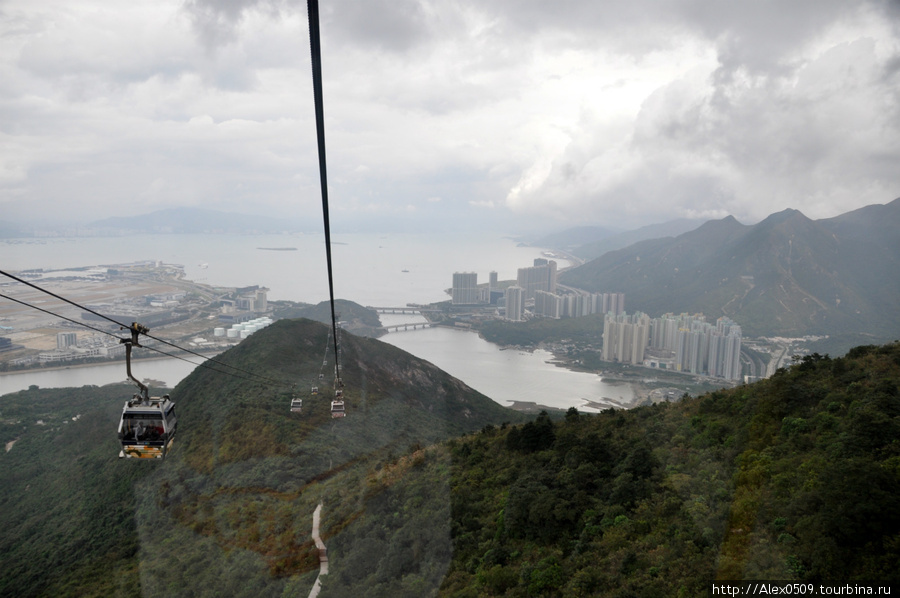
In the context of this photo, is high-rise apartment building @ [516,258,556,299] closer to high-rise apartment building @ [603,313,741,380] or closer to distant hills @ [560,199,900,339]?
distant hills @ [560,199,900,339]

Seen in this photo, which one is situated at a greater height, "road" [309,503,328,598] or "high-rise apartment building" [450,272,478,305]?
"high-rise apartment building" [450,272,478,305]

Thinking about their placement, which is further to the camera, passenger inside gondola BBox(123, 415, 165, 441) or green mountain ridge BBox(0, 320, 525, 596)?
green mountain ridge BBox(0, 320, 525, 596)

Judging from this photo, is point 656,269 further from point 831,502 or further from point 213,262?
point 831,502

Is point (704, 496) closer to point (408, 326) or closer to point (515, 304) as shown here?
point (408, 326)

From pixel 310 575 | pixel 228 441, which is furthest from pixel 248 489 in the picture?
pixel 310 575

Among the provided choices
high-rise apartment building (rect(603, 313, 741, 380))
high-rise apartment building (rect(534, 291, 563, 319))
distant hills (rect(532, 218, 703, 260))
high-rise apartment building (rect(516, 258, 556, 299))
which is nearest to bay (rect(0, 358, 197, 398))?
high-rise apartment building (rect(603, 313, 741, 380))

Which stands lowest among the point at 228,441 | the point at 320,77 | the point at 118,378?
the point at 118,378
